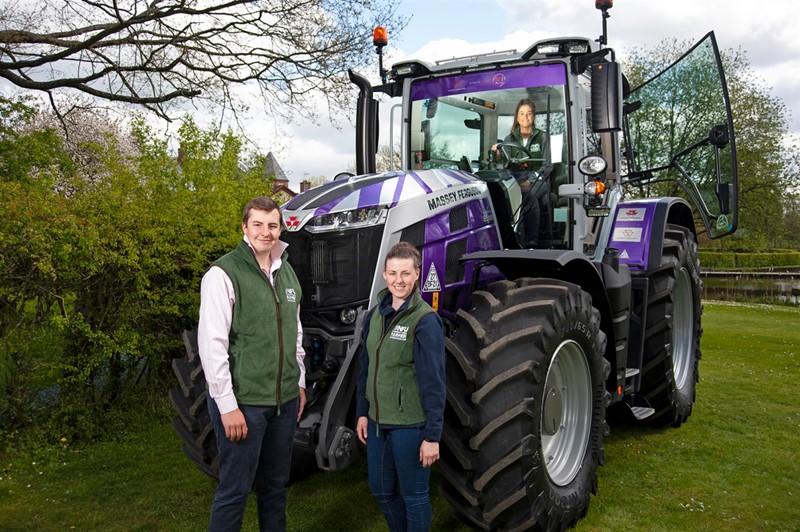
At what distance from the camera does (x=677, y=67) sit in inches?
219

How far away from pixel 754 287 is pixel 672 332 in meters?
23.7

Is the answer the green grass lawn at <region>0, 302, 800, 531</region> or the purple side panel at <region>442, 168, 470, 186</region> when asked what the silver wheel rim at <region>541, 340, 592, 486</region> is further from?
the purple side panel at <region>442, 168, 470, 186</region>

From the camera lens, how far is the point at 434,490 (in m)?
4.25

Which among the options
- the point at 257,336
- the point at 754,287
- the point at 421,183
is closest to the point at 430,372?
the point at 257,336

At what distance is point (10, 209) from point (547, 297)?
3538 millimetres

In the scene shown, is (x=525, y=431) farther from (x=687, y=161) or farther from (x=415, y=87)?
(x=687, y=161)

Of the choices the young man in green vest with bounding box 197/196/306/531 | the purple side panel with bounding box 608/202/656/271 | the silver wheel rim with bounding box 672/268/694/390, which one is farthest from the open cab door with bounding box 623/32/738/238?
the young man in green vest with bounding box 197/196/306/531

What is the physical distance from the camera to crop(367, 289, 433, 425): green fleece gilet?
288 centimetres

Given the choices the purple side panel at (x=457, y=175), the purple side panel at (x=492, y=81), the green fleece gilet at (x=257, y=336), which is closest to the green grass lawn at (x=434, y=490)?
the green fleece gilet at (x=257, y=336)

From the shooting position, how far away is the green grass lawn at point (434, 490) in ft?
12.8

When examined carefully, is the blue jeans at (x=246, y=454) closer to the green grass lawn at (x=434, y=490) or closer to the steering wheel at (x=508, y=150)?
the green grass lawn at (x=434, y=490)

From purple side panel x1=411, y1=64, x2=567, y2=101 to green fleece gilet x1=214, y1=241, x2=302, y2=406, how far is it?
8.16 ft

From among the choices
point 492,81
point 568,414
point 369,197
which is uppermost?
point 492,81

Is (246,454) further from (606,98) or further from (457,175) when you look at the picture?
(606,98)
